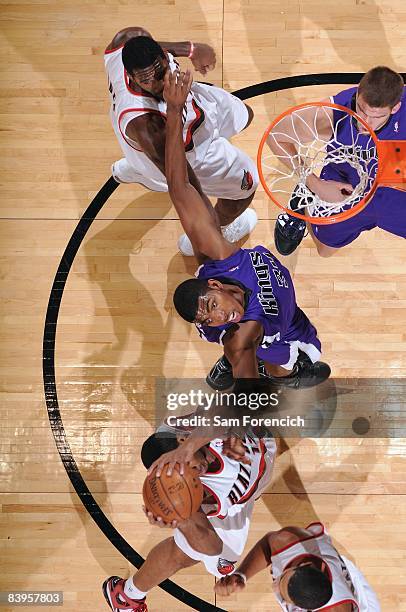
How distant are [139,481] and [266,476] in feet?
2.52

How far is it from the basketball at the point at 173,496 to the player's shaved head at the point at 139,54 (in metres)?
1.83

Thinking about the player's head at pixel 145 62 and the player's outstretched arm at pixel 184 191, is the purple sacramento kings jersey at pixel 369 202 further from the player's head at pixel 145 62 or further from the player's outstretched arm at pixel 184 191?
the player's head at pixel 145 62

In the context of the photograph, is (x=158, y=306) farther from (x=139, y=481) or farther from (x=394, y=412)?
(x=394, y=412)

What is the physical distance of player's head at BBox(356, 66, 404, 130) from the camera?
2.99m

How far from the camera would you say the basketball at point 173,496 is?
307cm

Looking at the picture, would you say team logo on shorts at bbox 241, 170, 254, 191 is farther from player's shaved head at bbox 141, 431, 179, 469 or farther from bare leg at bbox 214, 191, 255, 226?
player's shaved head at bbox 141, 431, 179, 469

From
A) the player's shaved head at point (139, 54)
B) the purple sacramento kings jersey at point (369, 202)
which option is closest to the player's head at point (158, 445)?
the purple sacramento kings jersey at point (369, 202)

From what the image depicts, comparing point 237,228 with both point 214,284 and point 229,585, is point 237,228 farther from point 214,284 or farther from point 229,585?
point 229,585

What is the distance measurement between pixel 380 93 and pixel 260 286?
103cm

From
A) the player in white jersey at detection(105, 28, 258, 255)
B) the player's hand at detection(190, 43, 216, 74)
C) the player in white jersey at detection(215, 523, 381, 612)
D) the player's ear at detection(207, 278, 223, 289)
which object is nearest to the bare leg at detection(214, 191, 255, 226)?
the player in white jersey at detection(105, 28, 258, 255)

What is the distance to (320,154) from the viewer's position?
3453mm

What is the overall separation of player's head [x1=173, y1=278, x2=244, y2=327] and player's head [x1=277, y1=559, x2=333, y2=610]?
1240mm

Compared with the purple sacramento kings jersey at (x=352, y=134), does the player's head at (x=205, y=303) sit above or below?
below

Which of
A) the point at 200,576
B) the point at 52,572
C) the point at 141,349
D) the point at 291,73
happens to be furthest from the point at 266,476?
the point at 291,73
